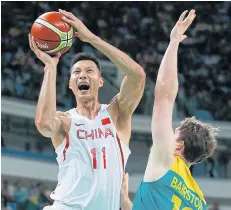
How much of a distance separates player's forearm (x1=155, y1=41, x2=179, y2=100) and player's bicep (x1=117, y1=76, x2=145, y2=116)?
1496 mm

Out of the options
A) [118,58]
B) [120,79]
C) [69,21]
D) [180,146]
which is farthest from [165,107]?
[120,79]

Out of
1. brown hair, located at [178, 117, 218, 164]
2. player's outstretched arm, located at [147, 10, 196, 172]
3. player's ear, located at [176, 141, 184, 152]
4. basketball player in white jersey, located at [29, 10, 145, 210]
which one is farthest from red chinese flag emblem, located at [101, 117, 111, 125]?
player's outstretched arm, located at [147, 10, 196, 172]

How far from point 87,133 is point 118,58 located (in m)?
0.73

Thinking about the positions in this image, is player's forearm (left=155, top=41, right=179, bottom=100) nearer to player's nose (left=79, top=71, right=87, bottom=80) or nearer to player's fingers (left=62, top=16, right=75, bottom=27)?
player's fingers (left=62, top=16, right=75, bottom=27)

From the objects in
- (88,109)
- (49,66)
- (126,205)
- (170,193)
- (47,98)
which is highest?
(49,66)

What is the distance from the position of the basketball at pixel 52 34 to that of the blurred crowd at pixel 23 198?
25.8 ft

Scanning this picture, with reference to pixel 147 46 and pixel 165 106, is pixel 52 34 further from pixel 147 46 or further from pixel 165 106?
pixel 147 46

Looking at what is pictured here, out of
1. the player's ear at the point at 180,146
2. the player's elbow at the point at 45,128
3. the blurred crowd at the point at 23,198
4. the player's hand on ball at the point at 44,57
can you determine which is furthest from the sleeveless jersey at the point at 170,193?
the blurred crowd at the point at 23,198

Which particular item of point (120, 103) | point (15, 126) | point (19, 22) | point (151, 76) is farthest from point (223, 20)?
point (120, 103)

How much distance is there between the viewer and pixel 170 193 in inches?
176

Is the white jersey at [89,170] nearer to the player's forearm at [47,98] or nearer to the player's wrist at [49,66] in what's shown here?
the player's forearm at [47,98]

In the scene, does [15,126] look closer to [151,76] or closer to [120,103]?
[151,76]

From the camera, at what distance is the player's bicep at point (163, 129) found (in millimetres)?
4238

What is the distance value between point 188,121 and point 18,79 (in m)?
10.9
